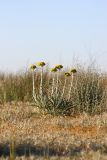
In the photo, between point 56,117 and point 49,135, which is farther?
point 56,117

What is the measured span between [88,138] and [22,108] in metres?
4.89

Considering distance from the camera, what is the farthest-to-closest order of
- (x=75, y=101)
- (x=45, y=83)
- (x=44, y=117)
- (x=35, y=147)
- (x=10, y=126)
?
(x=45, y=83) < (x=75, y=101) < (x=44, y=117) < (x=10, y=126) < (x=35, y=147)

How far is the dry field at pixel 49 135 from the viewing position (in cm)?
750

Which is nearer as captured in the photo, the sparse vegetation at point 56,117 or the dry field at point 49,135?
the dry field at point 49,135

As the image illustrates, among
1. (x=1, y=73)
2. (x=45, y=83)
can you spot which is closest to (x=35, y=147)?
(x=45, y=83)

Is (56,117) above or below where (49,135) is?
below

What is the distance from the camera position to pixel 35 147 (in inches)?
316

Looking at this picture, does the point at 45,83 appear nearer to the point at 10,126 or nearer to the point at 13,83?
the point at 13,83

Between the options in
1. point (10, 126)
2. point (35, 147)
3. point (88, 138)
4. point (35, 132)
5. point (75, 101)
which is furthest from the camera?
point (75, 101)

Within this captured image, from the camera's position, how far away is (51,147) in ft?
26.7

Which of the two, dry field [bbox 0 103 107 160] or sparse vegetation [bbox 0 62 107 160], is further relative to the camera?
sparse vegetation [bbox 0 62 107 160]

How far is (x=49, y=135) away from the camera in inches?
373

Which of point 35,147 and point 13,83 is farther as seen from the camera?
point 13,83

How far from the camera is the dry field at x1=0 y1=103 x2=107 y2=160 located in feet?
24.6
